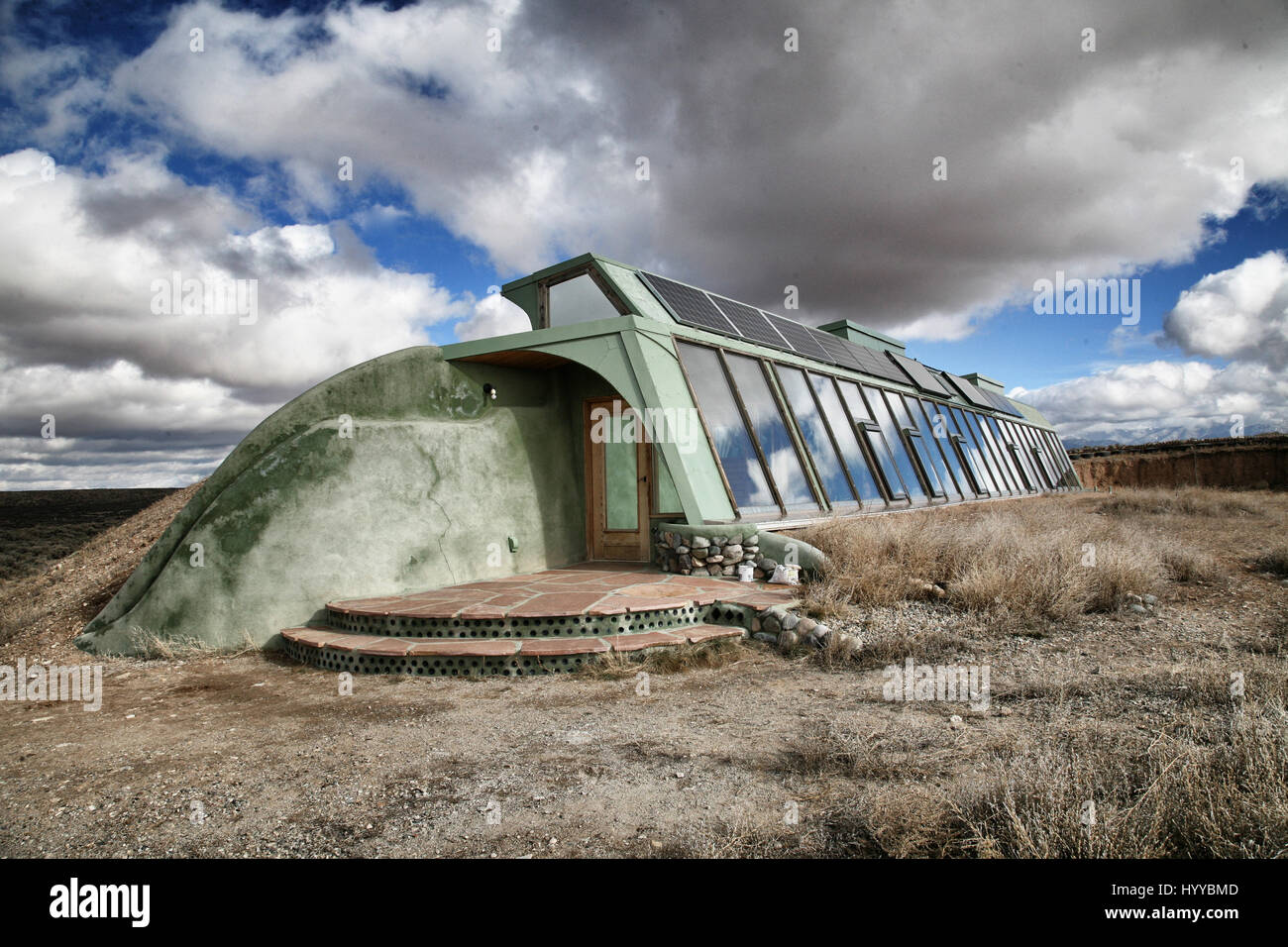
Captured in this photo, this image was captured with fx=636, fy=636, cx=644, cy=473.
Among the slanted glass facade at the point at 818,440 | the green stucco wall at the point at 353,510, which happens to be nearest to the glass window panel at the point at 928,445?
the slanted glass facade at the point at 818,440

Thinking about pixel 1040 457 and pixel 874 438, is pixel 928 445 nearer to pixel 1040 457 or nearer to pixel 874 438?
pixel 874 438

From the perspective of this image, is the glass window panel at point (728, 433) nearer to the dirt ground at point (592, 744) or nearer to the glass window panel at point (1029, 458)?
the dirt ground at point (592, 744)

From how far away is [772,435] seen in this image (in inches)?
371

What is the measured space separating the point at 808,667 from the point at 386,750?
322cm

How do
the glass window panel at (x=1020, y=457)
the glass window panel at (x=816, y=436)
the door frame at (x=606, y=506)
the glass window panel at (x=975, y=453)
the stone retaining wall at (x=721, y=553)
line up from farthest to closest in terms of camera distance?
the glass window panel at (x=1020, y=457) → the glass window panel at (x=975, y=453) → the glass window panel at (x=816, y=436) → the door frame at (x=606, y=506) → the stone retaining wall at (x=721, y=553)

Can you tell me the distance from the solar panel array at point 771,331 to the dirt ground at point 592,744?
561 centimetres

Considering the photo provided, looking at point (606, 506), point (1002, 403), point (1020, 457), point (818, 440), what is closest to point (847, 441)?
point (818, 440)

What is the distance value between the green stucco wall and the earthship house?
0.02 metres

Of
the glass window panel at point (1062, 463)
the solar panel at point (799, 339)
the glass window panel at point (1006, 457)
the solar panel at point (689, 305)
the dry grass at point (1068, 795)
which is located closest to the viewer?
the dry grass at point (1068, 795)

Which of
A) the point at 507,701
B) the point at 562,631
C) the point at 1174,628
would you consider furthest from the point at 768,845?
the point at 1174,628

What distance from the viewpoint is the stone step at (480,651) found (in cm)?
550
